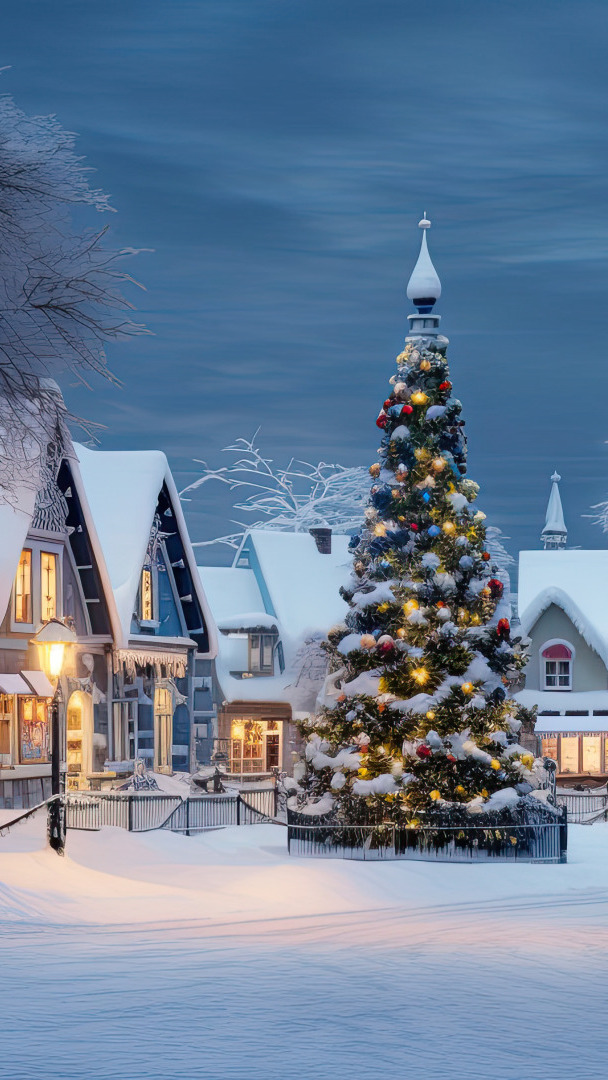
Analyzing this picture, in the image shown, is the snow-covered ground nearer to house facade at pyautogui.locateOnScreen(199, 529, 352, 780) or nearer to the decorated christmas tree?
the decorated christmas tree

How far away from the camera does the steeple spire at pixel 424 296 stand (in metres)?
27.7

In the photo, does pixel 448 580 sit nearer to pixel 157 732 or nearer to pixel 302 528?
pixel 157 732

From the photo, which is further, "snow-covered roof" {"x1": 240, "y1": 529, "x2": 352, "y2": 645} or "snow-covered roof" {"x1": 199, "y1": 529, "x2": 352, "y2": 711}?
"snow-covered roof" {"x1": 240, "y1": 529, "x2": 352, "y2": 645}

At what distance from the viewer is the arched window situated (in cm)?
5347

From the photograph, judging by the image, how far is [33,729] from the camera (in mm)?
33156

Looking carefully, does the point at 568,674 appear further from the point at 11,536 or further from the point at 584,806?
the point at 11,536

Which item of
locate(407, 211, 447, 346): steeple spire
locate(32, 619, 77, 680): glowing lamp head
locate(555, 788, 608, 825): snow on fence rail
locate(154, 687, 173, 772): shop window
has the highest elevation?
locate(407, 211, 447, 346): steeple spire

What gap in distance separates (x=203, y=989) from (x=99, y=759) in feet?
76.1

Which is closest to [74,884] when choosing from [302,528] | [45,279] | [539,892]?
[539,892]

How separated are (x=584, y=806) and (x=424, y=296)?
18.5 metres

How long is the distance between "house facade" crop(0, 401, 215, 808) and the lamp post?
5.63m

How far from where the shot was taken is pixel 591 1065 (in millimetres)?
10359

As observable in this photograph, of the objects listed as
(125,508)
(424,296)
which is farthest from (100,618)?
(424,296)

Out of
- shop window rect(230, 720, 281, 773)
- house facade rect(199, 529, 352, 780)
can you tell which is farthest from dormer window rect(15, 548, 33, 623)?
shop window rect(230, 720, 281, 773)
